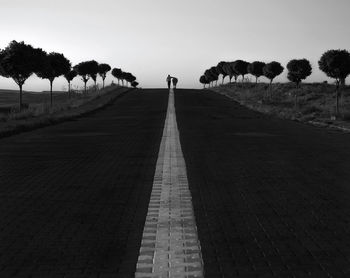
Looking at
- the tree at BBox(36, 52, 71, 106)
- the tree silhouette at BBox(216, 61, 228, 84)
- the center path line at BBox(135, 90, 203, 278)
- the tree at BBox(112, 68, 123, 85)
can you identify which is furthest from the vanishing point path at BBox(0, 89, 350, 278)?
the tree at BBox(112, 68, 123, 85)

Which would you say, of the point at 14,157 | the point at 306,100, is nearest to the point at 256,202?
the point at 14,157

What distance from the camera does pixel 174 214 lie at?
20.3 feet

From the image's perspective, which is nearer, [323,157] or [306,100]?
[323,157]

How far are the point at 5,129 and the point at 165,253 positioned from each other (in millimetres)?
15953

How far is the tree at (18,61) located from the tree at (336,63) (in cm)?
2088

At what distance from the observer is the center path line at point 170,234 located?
426cm

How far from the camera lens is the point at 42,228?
5.56 m

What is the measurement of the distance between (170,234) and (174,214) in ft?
2.85

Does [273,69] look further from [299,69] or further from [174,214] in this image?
[174,214]

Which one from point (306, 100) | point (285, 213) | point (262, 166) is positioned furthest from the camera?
point (306, 100)

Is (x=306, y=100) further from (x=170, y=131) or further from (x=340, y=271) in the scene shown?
(x=340, y=271)

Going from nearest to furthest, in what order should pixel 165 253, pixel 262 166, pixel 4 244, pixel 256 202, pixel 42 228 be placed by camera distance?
pixel 165 253 → pixel 4 244 → pixel 42 228 → pixel 256 202 → pixel 262 166

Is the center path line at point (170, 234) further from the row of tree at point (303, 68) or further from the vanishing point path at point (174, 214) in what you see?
the row of tree at point (303, 68)

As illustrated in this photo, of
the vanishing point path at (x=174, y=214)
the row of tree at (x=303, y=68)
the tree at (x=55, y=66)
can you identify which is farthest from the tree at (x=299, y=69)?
the vanishing point path at (x=174, y=214)
